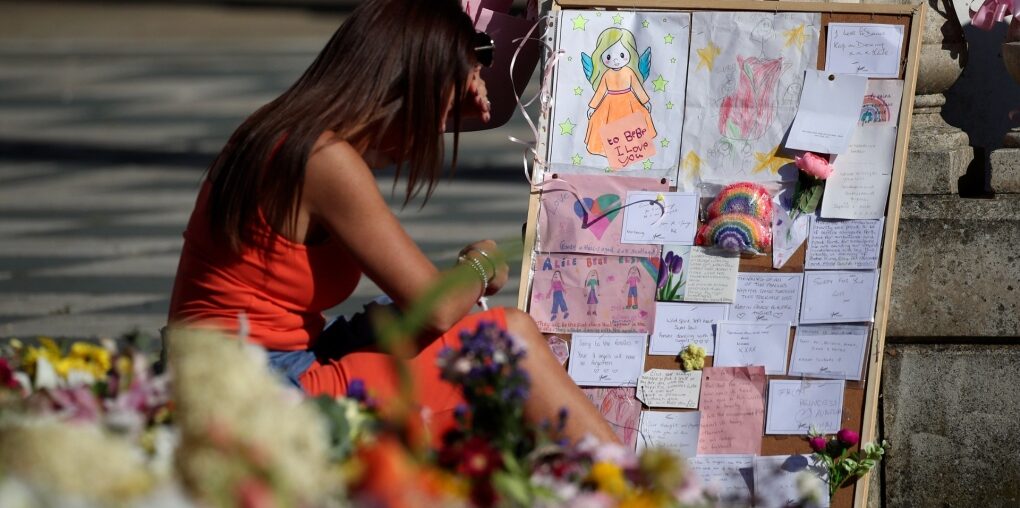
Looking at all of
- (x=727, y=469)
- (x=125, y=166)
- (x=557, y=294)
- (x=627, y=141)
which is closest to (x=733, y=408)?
(x=727, y=469)

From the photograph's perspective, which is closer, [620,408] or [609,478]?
[609,478]

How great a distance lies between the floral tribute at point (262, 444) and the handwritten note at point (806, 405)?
4.15ft

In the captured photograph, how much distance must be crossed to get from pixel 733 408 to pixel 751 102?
2.26ft

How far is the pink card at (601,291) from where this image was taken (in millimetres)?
2668

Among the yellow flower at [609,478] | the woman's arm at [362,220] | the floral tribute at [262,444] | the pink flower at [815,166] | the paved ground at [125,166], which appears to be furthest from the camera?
the paved ground at [125,166]

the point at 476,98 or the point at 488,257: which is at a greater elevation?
the point at 476,98

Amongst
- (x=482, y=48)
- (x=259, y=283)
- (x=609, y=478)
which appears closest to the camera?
(x=609, y=478)

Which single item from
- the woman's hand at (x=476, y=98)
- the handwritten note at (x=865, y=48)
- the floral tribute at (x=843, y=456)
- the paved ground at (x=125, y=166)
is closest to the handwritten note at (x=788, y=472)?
the floral tribute at (x=843, y=456)

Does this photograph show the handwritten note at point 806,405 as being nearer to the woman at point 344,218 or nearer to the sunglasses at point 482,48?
the woman at point 344,218

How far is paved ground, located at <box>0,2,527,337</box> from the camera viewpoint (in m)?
5.00

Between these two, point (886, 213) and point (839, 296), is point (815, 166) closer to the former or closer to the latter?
point (886, 213)

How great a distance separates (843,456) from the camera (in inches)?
103

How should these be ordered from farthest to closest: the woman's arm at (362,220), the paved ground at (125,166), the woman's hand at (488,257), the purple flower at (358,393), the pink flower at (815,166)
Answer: the paved ground at (125,166) → the pink flower at (815,166) → the woman's hand at (488,257) → the woman's arm at (362,220) → the purple flower at (358,393)

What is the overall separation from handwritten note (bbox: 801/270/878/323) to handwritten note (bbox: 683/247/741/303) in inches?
6.5
